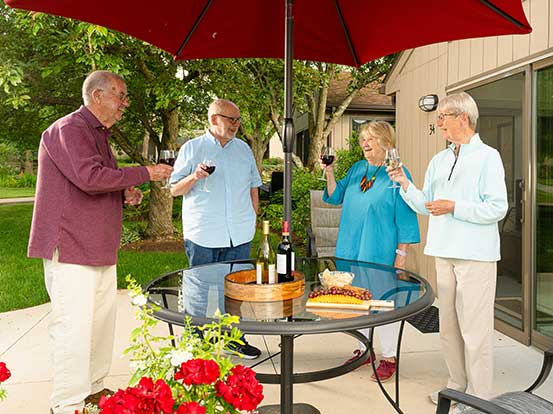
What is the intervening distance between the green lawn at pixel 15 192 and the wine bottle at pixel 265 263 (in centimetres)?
2546

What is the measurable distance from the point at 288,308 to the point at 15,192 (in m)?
28.3

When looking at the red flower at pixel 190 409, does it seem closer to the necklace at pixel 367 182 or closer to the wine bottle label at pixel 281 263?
the wine bottle label at pixel 281 263

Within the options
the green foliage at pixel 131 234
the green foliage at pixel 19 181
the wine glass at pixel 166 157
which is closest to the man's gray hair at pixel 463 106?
the wine glass at pixel 166 157

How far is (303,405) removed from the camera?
3.03 meters

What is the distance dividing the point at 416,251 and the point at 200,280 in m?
Answer: 4.01

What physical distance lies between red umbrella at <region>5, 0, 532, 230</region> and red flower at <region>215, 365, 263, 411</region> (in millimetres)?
1300

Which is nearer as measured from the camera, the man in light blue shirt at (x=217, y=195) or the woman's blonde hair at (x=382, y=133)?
the woman's blonde hair at (x=382, y=133)

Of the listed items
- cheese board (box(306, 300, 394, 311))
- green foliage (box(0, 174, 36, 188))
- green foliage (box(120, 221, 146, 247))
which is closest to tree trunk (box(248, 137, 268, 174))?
green foliage (box(120, 221, 146, 247))

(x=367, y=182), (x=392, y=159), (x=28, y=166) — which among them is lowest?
(x=367, y=182)

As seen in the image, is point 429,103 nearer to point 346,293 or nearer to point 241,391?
point 346,293

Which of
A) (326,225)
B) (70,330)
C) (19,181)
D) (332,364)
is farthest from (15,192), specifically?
(70,330)

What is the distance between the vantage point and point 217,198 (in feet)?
11.5

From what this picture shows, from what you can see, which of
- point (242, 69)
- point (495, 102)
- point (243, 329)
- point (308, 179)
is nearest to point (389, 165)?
point (243, 329)

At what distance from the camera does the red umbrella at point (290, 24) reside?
259 cm
